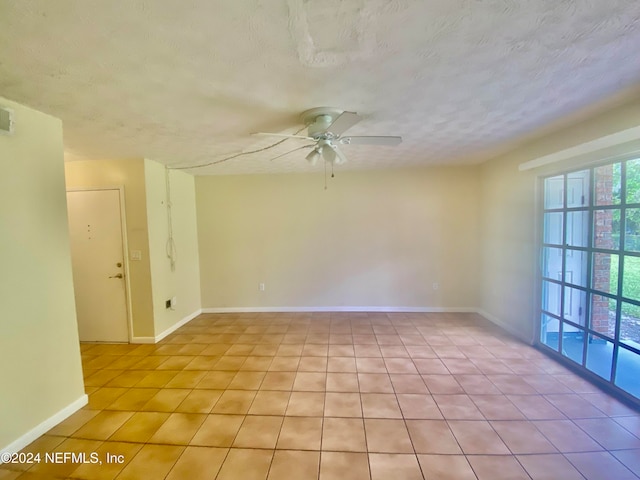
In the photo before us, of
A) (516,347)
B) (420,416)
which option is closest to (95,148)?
(420,416)

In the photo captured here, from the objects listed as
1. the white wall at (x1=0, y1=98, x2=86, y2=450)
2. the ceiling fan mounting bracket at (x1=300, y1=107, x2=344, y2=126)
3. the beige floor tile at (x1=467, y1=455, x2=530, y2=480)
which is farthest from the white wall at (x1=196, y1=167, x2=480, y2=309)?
the beige floor tile at (x1=467, y1=455, x2=530, y2=480)

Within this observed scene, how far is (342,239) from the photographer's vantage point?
465 centimetres

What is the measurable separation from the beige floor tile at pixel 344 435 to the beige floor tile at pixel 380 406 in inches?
5.3

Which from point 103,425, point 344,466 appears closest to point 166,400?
point 103,425

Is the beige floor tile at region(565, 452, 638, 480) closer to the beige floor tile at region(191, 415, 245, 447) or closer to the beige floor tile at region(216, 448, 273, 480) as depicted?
the beige floor tile at region(216, 448, 273, 480)

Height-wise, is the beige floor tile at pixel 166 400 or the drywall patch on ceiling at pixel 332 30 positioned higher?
the drywall patch on ceiling at pixel 332 30

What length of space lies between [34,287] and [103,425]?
1.13 meters

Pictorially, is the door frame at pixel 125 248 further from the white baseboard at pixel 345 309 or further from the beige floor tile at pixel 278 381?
the beige floor tile at pixel 278 381

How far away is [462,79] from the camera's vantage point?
1.75 metres

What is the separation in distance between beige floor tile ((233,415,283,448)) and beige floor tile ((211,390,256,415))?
141 millimetres

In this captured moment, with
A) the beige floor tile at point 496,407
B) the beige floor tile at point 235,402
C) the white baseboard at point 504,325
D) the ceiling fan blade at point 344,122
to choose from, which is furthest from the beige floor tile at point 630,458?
the ceiling fan blade at point 344,122

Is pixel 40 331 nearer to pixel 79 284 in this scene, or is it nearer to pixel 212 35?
pixel 79 284

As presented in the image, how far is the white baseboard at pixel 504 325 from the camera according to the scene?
3405 millimetres

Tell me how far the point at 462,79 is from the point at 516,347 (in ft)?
9.98
